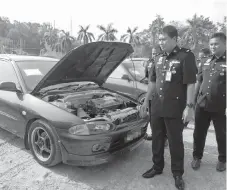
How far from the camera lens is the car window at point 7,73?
356cm

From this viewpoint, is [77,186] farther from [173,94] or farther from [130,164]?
[173,94]

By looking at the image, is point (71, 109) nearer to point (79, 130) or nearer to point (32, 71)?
point (79, 130)

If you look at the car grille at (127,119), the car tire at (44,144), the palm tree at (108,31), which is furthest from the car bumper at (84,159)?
the palm tree at (108,31)

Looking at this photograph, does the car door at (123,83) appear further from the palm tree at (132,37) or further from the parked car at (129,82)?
the palm tree at (132,37)

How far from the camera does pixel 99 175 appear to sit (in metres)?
2.94

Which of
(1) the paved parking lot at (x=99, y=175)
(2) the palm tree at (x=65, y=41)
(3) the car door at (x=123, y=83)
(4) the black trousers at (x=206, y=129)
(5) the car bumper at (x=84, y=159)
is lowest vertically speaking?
(1) the paved parking lot at (x=99, y=175)

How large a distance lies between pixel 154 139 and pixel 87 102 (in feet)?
3.93

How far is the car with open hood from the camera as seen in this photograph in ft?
9.05

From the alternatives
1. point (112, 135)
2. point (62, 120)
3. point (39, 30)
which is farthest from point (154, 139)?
point (39, 30)

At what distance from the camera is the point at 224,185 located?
2.76 meters

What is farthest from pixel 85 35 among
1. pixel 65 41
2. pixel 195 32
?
pixel 195 32

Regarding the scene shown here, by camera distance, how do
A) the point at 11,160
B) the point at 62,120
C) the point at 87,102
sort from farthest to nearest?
the point at 87,102, the point at 11,160, the point at 62,120

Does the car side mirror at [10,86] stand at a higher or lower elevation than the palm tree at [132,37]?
lower

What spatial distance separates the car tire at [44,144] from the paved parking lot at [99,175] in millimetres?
126
